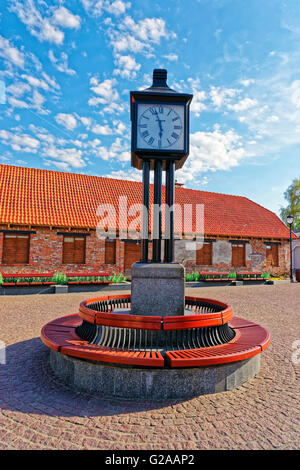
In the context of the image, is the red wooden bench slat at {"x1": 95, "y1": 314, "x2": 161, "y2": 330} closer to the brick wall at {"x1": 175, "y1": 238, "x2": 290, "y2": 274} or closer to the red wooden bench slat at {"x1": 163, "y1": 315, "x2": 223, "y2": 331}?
the red wooden bench slat at {"x1": 163, "y1": 315, "x2": 223, "y2": 331}

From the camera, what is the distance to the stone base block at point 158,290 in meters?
4.27

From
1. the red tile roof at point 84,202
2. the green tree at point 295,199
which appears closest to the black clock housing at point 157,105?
the red tile roof at point 84,202

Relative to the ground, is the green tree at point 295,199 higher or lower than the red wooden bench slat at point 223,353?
higher

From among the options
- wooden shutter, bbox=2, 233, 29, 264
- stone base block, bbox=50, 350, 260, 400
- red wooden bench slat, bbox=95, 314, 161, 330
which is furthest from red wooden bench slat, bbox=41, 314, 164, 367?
wooden shutter, bbox=2, 233, 29, 264

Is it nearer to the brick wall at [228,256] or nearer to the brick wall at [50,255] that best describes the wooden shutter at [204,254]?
the brick wall at [228,256]

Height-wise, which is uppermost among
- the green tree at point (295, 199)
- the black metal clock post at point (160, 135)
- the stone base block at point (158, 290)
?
the green tree at point (295, 199)

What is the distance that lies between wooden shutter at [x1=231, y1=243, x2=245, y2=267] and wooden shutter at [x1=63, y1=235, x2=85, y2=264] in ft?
34.0

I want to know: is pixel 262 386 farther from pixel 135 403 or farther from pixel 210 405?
pixel 135 403

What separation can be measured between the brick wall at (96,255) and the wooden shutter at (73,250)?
25 cm

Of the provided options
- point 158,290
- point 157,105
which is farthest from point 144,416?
point 157,105

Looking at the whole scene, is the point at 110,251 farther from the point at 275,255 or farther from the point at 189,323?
the point at 275,255

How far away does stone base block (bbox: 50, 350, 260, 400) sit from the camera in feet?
9.59
